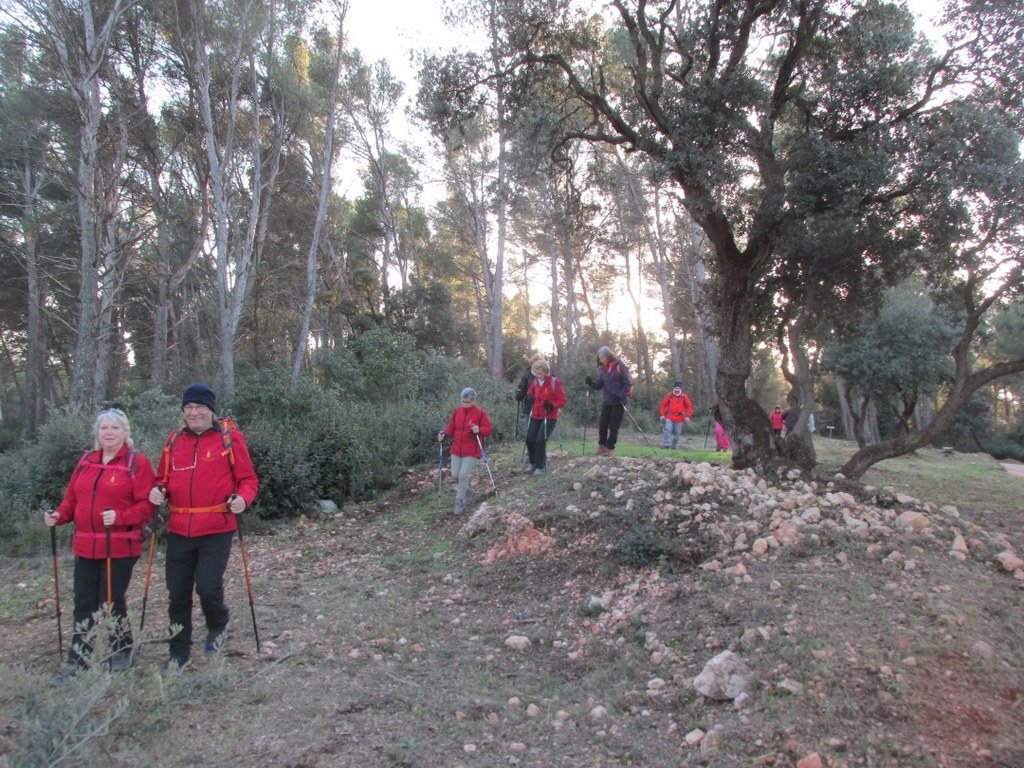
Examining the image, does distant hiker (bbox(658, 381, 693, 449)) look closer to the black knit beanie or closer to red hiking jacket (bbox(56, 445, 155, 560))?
the black knit beanie

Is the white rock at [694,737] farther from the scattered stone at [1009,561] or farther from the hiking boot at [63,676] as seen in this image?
the hiking boot at [63,676]

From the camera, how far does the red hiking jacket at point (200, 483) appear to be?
4402mm

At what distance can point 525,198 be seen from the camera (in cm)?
1415

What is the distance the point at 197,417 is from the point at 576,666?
3.16m

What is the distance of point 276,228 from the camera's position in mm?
29812

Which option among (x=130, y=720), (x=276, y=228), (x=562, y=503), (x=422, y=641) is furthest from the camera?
(x=276, y=228)

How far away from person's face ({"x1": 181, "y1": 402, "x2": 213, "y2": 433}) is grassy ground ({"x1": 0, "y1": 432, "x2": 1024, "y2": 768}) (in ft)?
4.88

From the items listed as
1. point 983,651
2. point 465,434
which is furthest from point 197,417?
point 465,434

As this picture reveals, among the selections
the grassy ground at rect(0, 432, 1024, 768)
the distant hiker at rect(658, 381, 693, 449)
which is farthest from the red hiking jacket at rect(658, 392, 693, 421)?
the grassy ground at rect(0, 432, 1024, 768)

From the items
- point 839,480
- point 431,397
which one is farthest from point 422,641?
point 431,397

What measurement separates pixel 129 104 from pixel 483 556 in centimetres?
1830

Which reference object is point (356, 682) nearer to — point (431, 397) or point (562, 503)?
point (562, 503)

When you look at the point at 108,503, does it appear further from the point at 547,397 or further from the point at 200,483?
the point at 547,397

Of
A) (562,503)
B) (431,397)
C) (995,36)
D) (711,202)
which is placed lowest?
(562,503)
